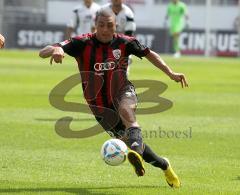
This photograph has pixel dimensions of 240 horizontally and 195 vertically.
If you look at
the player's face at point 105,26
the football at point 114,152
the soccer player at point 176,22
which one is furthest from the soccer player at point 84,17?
the soccer player at point 176,22

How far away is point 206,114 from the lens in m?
16.7

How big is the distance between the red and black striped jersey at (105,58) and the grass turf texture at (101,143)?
1.04 meters

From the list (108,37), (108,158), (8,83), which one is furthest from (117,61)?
(8,83)

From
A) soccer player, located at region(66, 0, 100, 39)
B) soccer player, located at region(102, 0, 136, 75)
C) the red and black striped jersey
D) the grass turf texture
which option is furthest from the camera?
soccer player, located at region(66, 0, 100, 39)

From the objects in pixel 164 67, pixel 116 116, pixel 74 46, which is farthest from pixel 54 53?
pixel 164 67

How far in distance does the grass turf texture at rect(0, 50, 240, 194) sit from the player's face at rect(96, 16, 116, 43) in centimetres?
168

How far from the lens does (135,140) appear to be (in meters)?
8.49

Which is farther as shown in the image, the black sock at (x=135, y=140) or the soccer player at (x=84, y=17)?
the soccer player at (x=84, y=17)

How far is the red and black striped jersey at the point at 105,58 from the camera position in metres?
9.12

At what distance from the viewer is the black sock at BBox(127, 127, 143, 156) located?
8.41 metres

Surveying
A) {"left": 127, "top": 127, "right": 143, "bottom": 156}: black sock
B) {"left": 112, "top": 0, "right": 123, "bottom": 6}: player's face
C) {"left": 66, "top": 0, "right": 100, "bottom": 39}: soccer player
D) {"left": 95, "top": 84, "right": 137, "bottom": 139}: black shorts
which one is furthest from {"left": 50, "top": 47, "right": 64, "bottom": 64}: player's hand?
{"left": 66, "top": 0, "right": 100, "bottom": 39}: soccer player

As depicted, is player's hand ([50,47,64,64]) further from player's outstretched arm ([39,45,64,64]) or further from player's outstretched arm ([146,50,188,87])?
player's outstretched arm ([146,50,188,87])

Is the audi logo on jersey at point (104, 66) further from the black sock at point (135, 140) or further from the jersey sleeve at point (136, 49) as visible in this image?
the black sock at point (135, 140)

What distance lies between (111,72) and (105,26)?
56cm
